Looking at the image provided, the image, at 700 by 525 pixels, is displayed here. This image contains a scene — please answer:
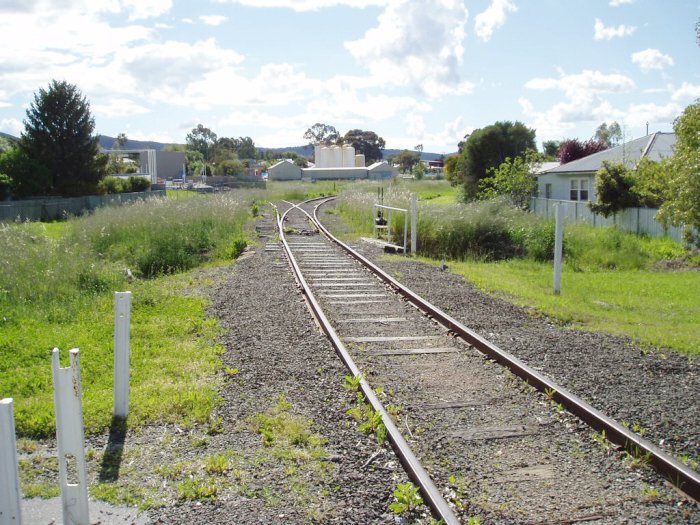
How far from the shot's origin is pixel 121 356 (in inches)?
245

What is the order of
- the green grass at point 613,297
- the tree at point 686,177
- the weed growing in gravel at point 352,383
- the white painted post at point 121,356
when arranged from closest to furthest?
the white painted post at point 121,356, the weed growing in gravel at point 352,383, the green grass at point 613,297, the tree at point 686,177

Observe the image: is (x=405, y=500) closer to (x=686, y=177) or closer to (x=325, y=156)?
(x=686, y=177)

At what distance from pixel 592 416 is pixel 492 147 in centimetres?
4142

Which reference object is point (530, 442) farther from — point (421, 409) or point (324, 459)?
point (324, 459)

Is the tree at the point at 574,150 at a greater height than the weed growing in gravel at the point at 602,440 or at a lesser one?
greater

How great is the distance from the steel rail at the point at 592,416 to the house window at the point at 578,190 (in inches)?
1130

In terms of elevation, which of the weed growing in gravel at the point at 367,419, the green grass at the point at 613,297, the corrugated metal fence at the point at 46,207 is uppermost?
the corrugated metal fence at the point at 46,207

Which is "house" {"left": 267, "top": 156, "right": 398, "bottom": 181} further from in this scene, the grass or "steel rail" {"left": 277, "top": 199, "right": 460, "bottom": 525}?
"steel rail" {"left": 277, "top": 199, "right": 460, "bottom": 525}

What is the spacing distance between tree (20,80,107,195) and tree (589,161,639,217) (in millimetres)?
39933

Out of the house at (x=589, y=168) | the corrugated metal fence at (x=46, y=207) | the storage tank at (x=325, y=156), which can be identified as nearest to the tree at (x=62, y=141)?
the corrugated metal fence at (x=46, y=207)

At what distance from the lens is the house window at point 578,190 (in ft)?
119

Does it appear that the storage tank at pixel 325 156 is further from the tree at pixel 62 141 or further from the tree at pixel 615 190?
the tree at pixel 615 190

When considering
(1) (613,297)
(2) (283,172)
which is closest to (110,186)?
(2) (283,172)

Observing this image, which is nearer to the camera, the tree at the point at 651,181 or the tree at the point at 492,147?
the tree at the point at 651,181
